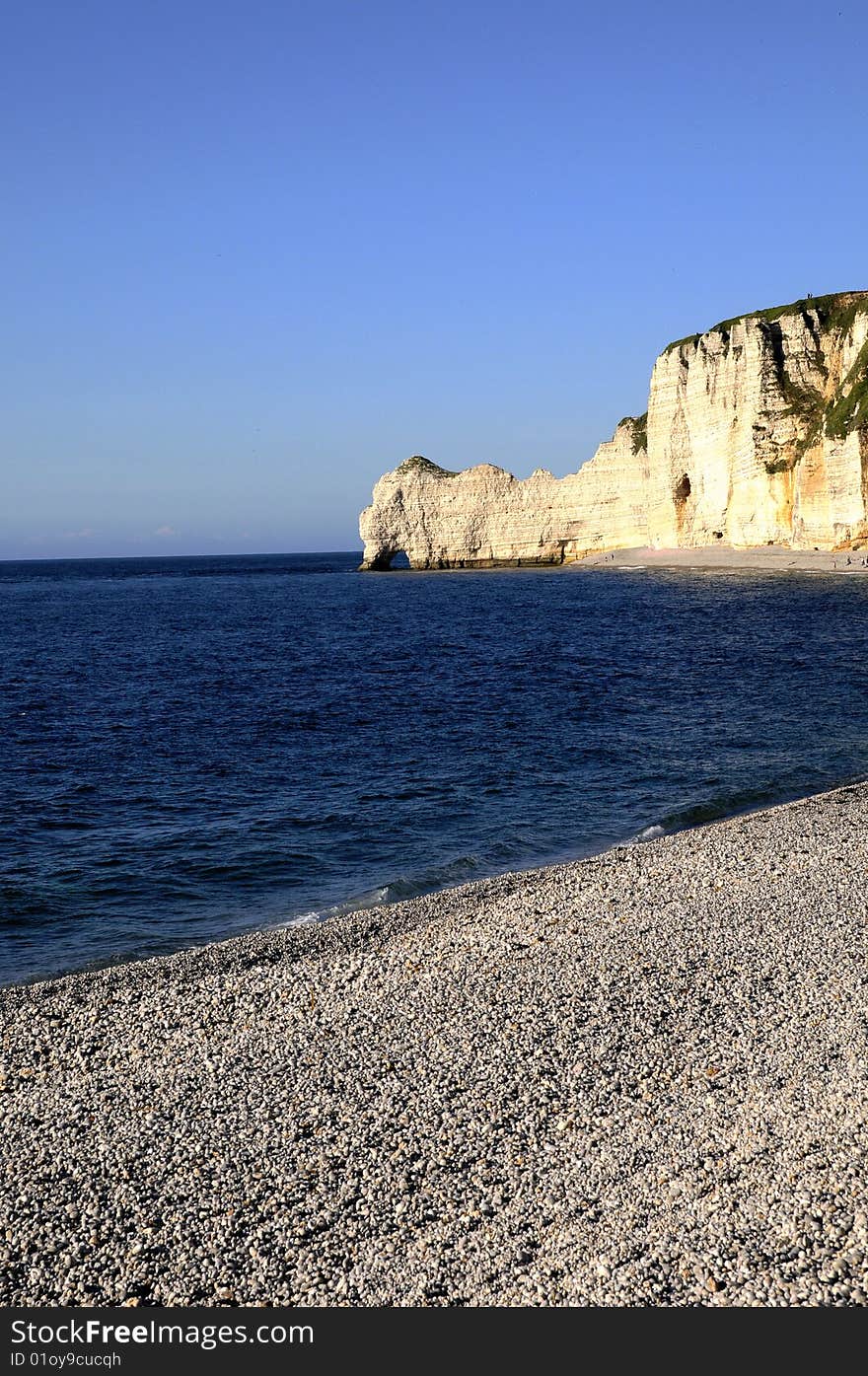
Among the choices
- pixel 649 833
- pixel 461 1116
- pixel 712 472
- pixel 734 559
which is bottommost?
pixel 649 833

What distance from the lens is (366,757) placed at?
27250 mm

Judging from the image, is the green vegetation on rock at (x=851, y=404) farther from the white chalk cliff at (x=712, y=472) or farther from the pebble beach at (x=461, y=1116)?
the pebble beach at (x=461, y=1116)

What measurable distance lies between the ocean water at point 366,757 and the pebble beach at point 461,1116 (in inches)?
122

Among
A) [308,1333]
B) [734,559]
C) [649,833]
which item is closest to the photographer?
[308,1333]

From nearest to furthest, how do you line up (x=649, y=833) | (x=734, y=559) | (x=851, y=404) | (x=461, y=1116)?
(x=461, y=1116), (x=649, y=833), (x=851, y=404), (x=734, y=559)

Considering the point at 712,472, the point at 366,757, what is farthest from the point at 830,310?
the point at 366,757

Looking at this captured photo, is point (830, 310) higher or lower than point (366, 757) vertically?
higher

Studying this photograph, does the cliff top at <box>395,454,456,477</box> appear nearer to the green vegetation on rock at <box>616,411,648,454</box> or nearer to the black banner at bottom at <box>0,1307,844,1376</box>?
the green vegetation on rock at <box>616,411,648,454</box>

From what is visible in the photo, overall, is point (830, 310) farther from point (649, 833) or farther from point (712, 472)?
point (649, 833)

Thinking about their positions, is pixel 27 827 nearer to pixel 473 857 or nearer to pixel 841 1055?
pixel 473 857

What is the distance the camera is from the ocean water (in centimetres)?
1800

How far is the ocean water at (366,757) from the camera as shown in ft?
59.1

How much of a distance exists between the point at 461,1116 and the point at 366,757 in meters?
18.0

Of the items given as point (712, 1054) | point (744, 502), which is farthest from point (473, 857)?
point (744, 502)
